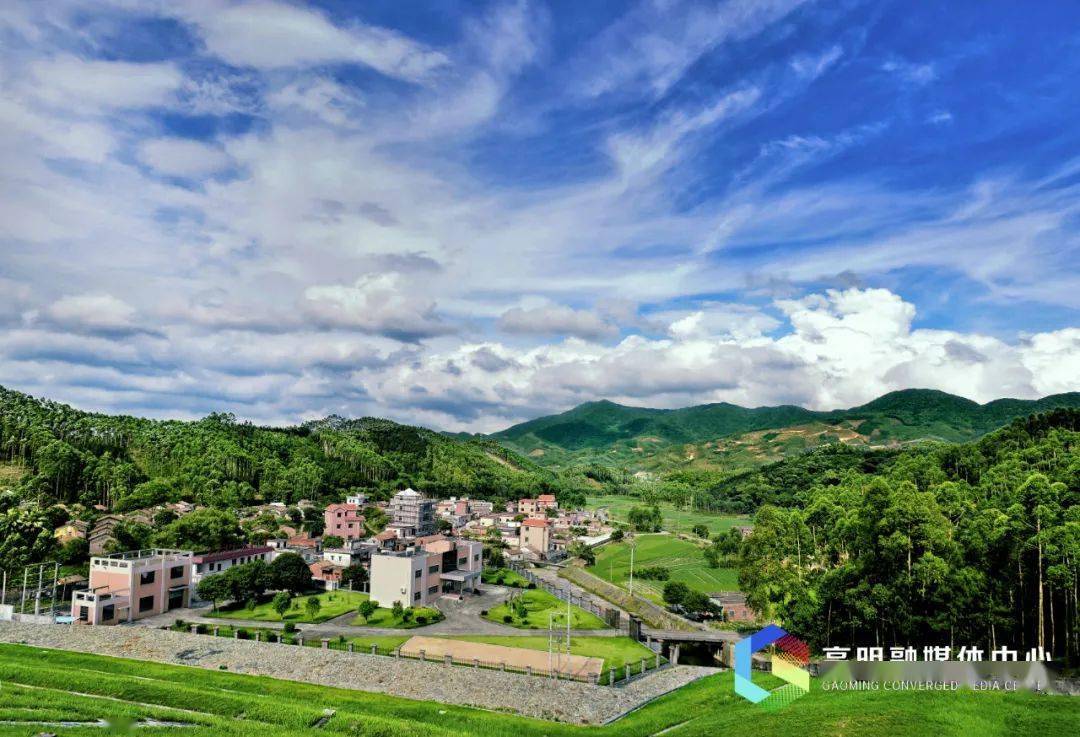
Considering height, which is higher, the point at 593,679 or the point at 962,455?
the point at 962,455

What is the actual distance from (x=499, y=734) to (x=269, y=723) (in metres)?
8.25

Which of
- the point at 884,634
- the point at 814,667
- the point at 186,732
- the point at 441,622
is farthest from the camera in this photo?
the point at 441,622

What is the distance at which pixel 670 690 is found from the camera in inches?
1293

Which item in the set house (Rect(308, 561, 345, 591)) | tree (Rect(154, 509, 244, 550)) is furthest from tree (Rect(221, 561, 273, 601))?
tree (Rect(154, 509, 244, 550))

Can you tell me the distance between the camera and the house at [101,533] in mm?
63250

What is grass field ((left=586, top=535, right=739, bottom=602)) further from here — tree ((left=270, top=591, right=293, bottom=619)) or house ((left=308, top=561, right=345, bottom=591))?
tree ((left=270, top=591, right=293, bottom=619))

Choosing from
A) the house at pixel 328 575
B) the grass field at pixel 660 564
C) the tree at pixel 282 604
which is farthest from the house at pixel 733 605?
the tree at pixel 282 604

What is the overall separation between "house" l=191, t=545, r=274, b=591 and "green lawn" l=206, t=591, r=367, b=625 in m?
5.80

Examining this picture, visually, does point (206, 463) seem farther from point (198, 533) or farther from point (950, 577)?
point (950, 577)

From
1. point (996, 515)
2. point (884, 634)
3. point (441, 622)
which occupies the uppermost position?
point (996, 515)

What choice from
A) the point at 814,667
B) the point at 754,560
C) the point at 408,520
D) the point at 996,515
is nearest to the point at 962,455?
the point at 754,560

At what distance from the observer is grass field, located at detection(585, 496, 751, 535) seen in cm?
10706

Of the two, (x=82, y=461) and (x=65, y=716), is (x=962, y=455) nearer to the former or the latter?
(x=65, y=716)

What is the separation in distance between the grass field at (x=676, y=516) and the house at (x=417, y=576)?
49.7 metres
